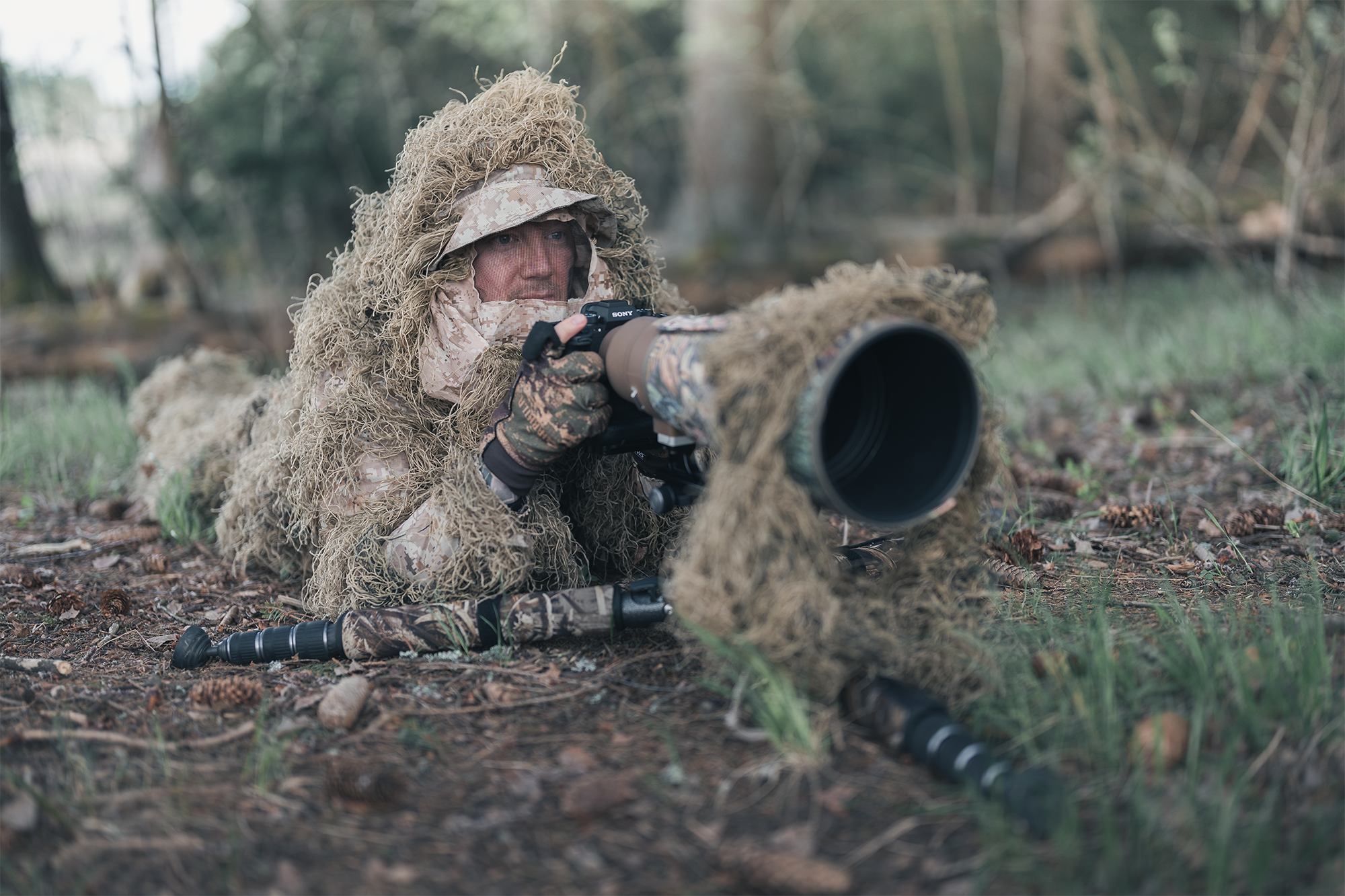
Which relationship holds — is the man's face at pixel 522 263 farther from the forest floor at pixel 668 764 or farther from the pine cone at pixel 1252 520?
the pine cone at pixel 1252 520

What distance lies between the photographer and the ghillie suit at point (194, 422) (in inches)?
150

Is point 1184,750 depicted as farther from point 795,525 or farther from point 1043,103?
point 1043,103

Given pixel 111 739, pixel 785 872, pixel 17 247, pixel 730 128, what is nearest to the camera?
pixel 785 872

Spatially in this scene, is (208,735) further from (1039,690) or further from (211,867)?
(1039,690)

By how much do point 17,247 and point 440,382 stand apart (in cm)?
613

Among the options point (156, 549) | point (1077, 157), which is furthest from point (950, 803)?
point (1077, 157)

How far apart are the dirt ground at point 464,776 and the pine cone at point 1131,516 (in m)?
0.25

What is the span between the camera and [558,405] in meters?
2.37

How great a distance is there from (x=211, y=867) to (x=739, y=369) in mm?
1343

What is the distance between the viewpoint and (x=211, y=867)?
1625 mm

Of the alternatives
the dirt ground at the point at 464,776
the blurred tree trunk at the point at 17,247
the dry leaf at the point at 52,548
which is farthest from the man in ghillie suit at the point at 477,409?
the blurred tree trunk at the point at 17,247

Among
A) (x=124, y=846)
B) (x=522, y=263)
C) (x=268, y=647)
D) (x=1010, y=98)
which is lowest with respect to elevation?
(x=124, y=846)

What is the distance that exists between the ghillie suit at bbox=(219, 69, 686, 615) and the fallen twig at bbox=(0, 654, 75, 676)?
26.3 inches

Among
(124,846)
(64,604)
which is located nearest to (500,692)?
(124,846)
